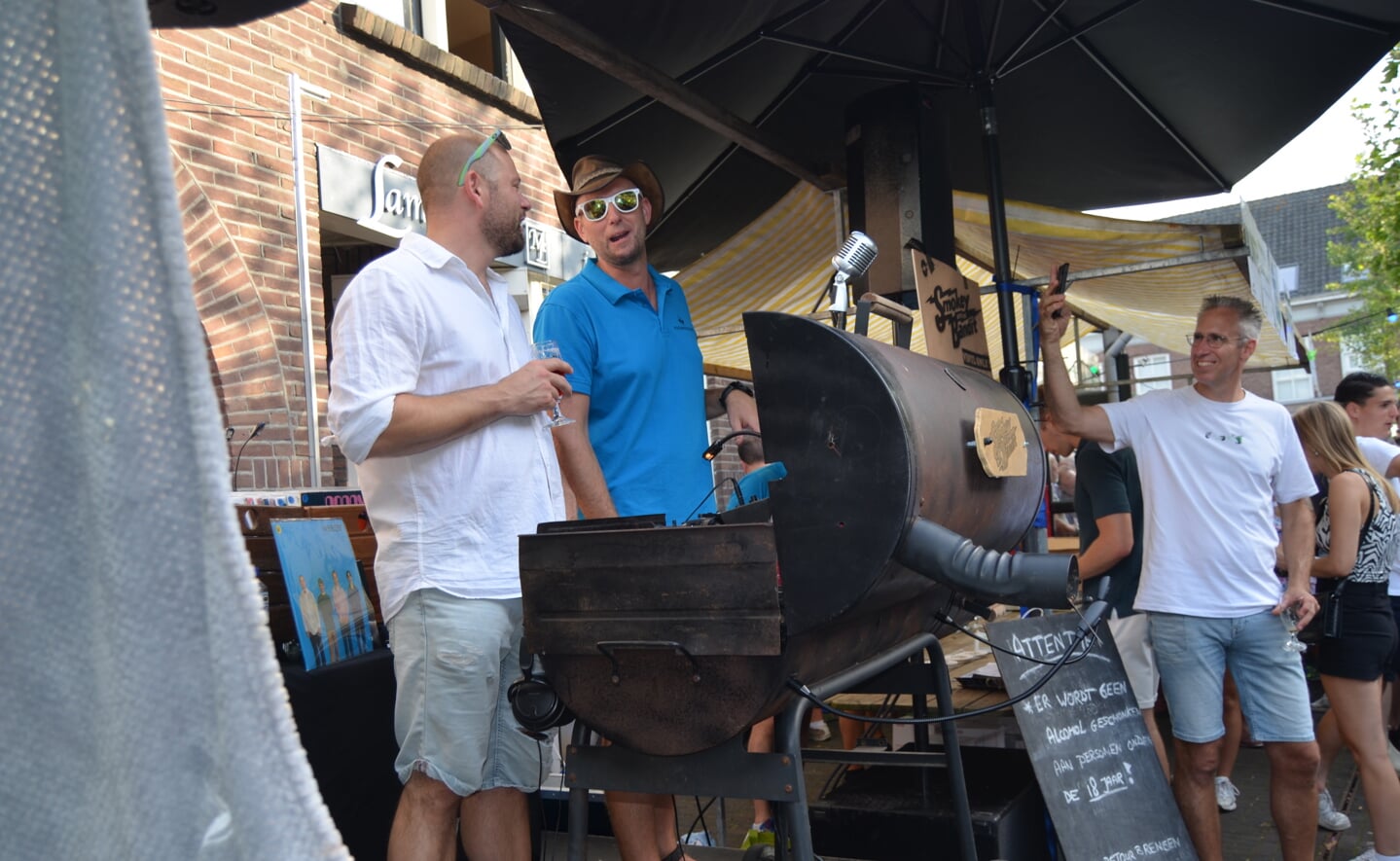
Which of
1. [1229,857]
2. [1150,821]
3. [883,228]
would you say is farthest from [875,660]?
[883,228]

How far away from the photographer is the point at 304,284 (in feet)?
20.9

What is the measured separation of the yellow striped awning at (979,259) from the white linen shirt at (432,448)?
2923mm

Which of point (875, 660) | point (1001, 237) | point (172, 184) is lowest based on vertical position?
point (875, 660)

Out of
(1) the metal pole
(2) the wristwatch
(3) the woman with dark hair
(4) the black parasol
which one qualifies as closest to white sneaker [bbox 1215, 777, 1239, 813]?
(3) the woman with dark hair

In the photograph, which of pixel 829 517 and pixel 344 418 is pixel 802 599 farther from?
pixel 344 418

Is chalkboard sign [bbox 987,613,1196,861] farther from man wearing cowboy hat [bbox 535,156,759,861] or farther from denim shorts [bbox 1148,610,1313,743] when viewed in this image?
man wearing cowboy hat [bbox 535,156,759,861]

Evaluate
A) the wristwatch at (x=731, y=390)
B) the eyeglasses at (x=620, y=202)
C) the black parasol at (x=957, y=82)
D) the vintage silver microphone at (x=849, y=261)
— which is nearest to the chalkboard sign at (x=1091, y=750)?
the wristwatch at (x=731, y=390)

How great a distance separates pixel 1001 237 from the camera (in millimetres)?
4754

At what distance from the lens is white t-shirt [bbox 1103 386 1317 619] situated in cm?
375

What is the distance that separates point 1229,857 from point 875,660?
283 cm

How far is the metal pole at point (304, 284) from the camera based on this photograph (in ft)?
20.9

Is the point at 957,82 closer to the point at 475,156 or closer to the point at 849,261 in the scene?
the point at 849,261

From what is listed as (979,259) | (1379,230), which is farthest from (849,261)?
(1379,230)

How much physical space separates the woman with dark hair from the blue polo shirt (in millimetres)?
2543
